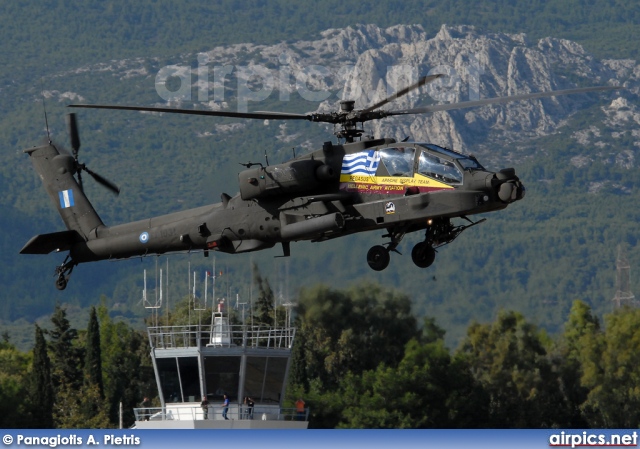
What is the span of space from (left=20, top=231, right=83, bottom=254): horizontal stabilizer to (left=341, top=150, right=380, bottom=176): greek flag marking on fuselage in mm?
12836

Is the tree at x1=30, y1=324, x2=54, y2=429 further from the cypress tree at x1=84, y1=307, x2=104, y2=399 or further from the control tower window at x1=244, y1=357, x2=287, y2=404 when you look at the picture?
the control tower window at x1=244, y1=357, x2=287, y2=404

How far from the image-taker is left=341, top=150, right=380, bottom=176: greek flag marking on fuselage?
2247 inches

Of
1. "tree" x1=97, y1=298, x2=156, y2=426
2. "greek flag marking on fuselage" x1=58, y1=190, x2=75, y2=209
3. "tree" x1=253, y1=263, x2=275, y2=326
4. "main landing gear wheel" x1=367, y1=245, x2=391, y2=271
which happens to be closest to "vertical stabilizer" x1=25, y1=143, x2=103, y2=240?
"greek flag marking on fuselage" x1=58, y1=190, x2=75, y2=209

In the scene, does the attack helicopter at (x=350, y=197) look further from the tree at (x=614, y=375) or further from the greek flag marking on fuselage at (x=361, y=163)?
the tree at (x=614, y=375)

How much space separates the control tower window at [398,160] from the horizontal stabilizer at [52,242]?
1448 cm

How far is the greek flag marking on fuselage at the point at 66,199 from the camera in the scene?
68.6 m

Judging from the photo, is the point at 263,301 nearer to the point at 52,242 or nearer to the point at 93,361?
the point at 93,361

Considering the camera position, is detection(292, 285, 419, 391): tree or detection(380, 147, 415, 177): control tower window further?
detection(292, 285, 419, 391): tree

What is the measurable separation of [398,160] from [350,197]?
7.06 ft

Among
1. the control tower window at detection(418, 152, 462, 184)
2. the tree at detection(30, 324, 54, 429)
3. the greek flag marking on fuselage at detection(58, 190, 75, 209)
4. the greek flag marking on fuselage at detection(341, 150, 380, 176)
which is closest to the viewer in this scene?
the control tower window at detection(418, 152, 462, 184)

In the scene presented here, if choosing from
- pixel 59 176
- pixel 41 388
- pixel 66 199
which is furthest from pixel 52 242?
pixel 41 388

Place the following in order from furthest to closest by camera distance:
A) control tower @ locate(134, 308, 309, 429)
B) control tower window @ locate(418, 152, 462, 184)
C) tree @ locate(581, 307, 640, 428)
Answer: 1. tree @ locate(581, 307, 640, 428)
2. control tower @ locate(134, 308, 309, 429)
3. control tower window @ locate(418, 152, 462, 184)

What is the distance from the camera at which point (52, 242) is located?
6512cm

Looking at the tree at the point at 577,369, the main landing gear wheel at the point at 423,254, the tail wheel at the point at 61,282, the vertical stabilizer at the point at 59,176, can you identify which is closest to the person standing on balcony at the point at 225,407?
the tail wheel at the point at 61,282
